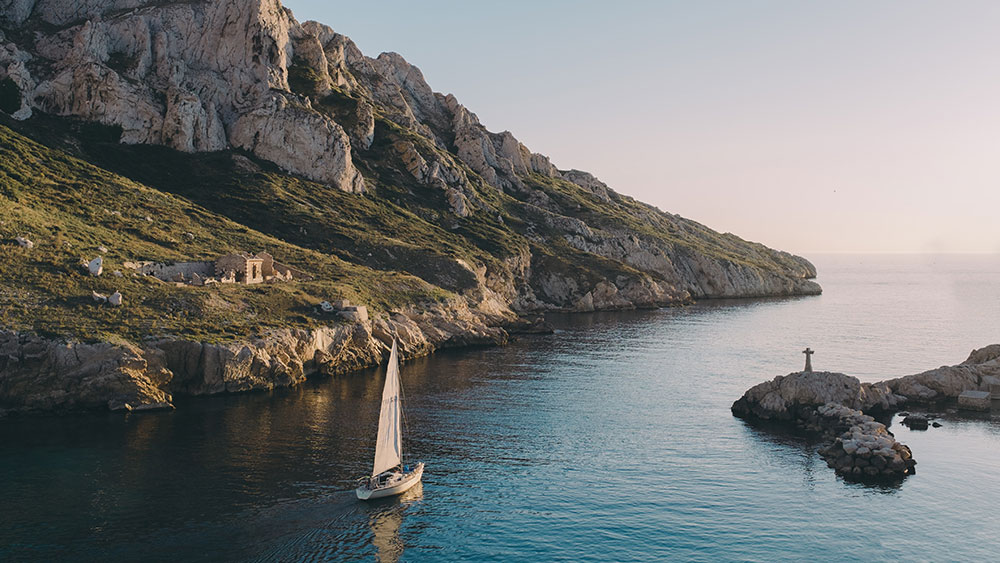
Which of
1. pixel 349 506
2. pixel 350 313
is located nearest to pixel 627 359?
pixel 350 313

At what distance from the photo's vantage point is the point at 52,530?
42.0 metres

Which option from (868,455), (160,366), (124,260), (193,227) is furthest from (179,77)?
(868,455)

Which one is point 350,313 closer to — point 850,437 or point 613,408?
point 613,408

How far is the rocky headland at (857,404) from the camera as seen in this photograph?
57.7 m

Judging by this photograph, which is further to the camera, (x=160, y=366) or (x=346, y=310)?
(x=346, y=310)

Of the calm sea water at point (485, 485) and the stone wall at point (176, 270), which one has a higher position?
the stone wall at point (176, 270)

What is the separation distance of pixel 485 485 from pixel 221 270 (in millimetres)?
68902

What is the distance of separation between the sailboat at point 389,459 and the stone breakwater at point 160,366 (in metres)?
34.2

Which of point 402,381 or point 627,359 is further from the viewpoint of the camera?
point 627,359

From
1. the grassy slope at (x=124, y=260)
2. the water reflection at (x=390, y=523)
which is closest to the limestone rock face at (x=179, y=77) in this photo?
the grassy slope at (x=124, y=260)

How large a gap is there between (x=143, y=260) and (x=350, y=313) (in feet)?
101

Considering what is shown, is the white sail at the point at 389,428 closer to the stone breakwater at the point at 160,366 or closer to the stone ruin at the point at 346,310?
the stone breakwater at the point at 160,366

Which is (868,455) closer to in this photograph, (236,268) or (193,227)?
(236,268)

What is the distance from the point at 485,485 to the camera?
53031 mm
